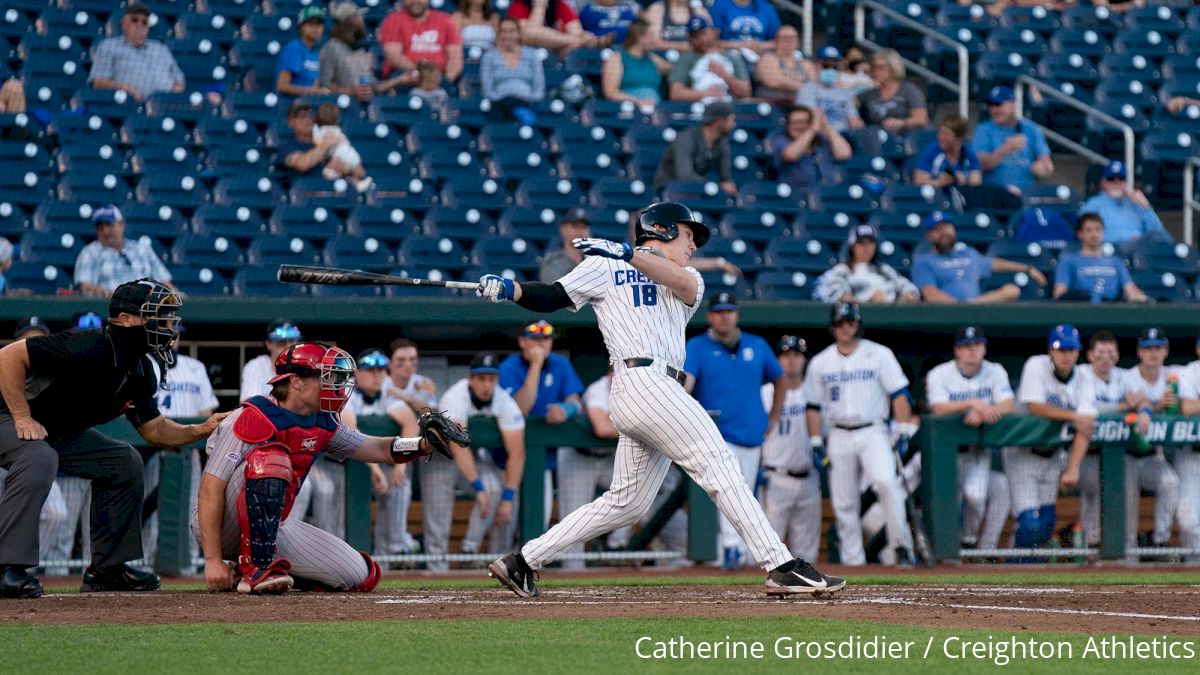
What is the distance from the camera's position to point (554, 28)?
14.4 metres

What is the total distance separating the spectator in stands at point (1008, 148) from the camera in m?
13.6

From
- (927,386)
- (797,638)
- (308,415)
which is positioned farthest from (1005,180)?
(797,638)

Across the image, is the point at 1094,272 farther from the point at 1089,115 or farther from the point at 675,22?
the point at 675,22

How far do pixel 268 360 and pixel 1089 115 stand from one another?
786 cm

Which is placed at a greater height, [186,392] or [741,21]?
[741,21]

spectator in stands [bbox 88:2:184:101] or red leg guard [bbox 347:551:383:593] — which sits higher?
spectator in stands [bbox 88:2:184:101]

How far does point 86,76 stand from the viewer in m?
13.1

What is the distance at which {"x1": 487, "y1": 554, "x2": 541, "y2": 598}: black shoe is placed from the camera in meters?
6.64

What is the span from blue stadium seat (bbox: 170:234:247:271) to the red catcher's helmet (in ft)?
15.6

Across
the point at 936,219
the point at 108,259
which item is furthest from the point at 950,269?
the point at 108,259

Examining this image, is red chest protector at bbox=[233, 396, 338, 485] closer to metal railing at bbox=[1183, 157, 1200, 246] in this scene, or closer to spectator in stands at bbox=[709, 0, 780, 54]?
spectator in stands at bbox=[709, 0, 780, 54]

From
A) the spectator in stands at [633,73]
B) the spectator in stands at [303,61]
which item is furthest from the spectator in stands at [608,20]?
the spectator in stands at [303,61]

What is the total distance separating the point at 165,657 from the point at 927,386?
7.13 m

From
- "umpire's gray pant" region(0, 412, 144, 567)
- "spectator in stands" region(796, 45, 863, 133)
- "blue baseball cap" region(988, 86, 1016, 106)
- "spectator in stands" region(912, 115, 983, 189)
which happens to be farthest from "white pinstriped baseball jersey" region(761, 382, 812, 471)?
"umpire's gray pant" region(0, 412, 144, 567)
